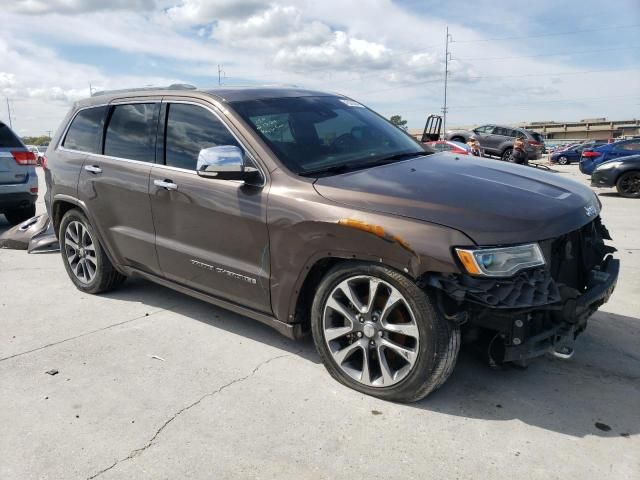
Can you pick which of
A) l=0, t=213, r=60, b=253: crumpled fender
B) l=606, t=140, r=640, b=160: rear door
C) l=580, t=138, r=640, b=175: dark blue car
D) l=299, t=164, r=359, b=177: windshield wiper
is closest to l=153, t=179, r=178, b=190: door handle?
l=299, t=164, r=359, b=177: windshield wiper

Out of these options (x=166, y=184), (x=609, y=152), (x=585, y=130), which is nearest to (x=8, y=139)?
(x=166, y=184)

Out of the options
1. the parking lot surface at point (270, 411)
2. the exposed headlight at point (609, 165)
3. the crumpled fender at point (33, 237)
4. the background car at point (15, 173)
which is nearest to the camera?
the parking lot surface at point (270, 411)

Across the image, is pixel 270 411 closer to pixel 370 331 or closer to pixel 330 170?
pixel 370 331

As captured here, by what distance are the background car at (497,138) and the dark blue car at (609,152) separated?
289 inches

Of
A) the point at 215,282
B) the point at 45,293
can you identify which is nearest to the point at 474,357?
the point at 215,282

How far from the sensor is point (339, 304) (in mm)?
3143

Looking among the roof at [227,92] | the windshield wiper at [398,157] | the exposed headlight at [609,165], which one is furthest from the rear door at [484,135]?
the windshield wiper at [398,157]

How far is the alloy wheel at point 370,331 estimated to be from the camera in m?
2.95

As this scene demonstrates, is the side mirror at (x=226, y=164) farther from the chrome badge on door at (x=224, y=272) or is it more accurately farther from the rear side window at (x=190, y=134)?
the chrome badge on door at (x=224, y=272)

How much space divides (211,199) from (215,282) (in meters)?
0.58

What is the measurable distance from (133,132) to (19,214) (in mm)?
5892

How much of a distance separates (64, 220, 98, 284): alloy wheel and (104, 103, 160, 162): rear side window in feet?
2.83

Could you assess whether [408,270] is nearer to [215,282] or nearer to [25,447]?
[215,282]

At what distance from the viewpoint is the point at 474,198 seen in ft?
9.64
